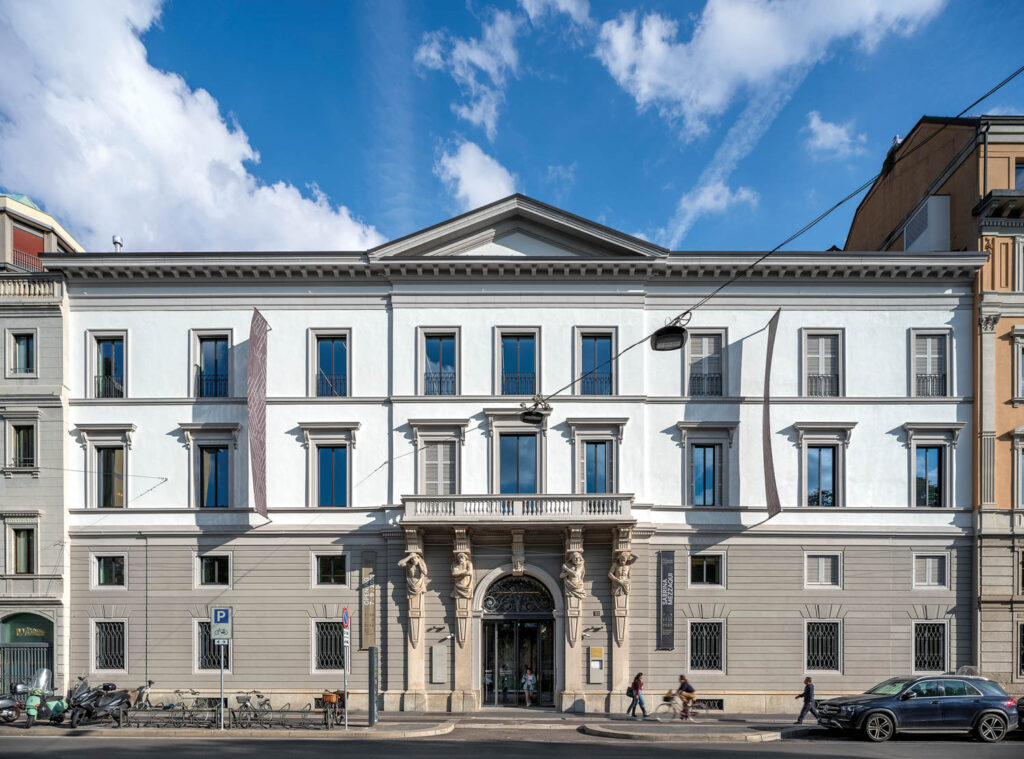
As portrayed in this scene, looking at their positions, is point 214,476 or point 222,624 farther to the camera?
point 214,476

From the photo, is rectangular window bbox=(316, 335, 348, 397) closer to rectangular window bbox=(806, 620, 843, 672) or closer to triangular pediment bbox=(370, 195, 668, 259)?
triangular pediment bbox=(370, 195, 668, 259)

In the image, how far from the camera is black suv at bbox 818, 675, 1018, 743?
2069 cm

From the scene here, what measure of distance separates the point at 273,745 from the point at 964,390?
2532cm

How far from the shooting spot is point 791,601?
86.1ft

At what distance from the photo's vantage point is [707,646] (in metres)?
26.3

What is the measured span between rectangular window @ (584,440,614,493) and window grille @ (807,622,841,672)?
8.77m

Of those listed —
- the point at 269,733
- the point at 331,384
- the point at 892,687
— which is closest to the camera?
the point at 269,733

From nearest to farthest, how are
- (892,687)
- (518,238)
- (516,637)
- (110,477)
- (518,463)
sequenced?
1. (892,687)
2. (516,637)
3. (518,463)
4. (110,477)
5. (518,238)

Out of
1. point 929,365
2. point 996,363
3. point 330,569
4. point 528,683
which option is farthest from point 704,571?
point 330,569

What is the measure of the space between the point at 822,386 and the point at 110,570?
26.5 m

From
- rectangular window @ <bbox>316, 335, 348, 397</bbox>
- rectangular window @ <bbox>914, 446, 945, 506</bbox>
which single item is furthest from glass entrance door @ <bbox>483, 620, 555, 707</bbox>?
rectangular window @ <bbox>914, 446, 945, 506</bbox>

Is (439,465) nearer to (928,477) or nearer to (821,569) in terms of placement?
(821,569)

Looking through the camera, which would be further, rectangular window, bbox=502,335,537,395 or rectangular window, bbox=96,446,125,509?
rectangular window, bbox=96,446,125,509

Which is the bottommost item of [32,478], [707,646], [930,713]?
[930,713]
